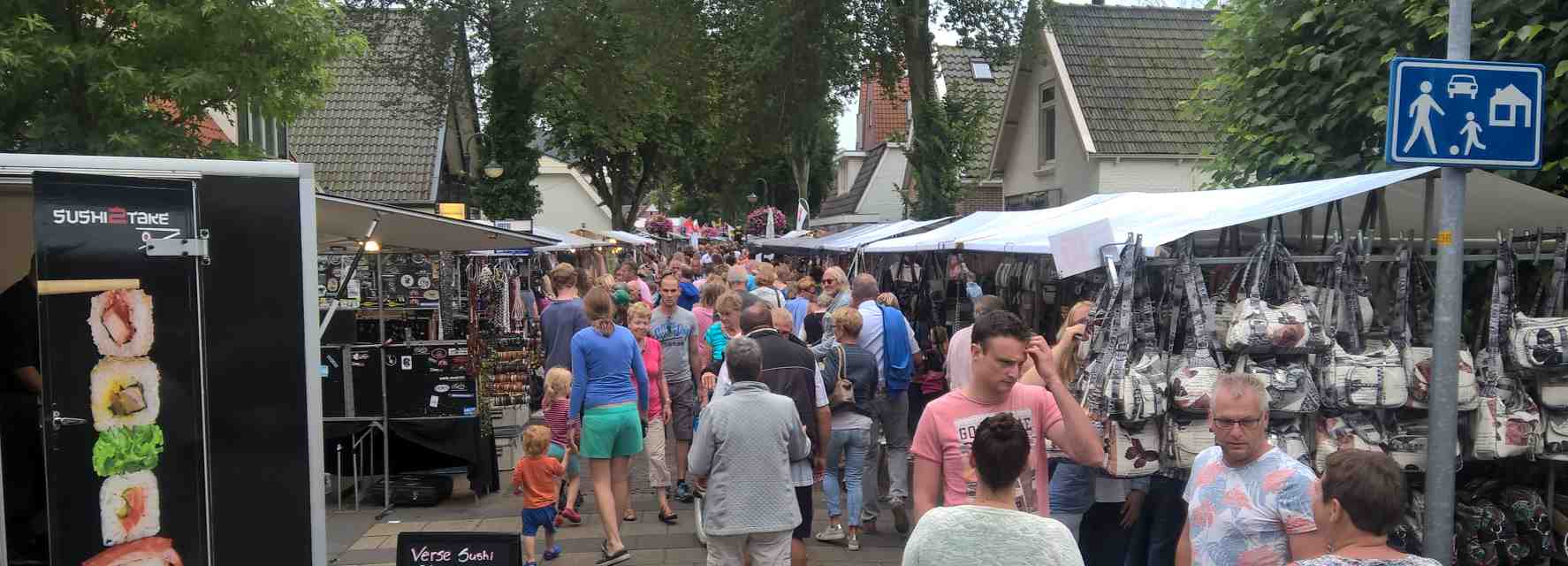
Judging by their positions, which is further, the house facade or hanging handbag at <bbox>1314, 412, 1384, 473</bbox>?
the house facade

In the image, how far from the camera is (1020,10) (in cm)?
2155

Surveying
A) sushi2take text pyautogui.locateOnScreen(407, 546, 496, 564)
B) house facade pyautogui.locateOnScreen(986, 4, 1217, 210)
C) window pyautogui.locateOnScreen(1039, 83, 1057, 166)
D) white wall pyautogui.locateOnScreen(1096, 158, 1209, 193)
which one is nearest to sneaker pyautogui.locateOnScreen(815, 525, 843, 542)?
sushi2take text pyautogui.locateOnScreen(407, 546, 496, 564)

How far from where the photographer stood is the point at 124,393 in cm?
430

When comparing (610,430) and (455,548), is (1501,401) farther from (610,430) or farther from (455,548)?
(610,430)

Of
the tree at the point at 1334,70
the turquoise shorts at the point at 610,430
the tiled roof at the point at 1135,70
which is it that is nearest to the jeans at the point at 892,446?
the turquoise shorts at the point at 610,430

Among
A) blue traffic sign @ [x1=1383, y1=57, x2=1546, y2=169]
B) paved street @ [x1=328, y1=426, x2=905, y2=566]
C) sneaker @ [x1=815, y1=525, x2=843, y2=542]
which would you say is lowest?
paved street @ [x1=328, y1=426, x2=905, y2=566]

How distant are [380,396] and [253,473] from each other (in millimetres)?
5187

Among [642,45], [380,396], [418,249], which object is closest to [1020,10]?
[642,45]

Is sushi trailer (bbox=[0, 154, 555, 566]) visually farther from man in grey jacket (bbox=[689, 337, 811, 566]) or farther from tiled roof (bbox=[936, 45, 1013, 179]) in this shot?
tiled roof (bbox=[936, 45, 1013, 179])

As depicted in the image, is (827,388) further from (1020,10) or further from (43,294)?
(1020,10)

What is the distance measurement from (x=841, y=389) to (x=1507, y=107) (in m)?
4.09

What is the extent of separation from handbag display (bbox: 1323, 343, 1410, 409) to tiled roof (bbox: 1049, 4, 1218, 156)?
15.2 meters

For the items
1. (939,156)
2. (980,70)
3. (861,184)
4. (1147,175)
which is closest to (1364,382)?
(1147,175)

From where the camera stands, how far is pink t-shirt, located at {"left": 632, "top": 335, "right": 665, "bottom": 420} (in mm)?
8820
